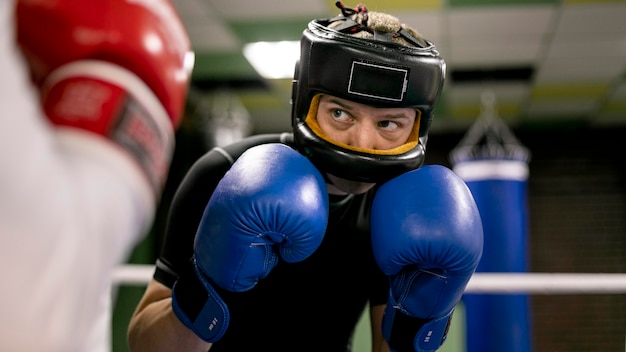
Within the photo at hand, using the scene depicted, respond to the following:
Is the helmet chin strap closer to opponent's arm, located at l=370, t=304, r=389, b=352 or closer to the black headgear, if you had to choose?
the black headgear

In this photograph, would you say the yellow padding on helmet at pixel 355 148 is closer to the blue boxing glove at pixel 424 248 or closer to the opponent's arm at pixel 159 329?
the blue boxing glove at pixel 424 248

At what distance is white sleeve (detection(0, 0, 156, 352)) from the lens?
0.42 m

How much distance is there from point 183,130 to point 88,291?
6.63 meters

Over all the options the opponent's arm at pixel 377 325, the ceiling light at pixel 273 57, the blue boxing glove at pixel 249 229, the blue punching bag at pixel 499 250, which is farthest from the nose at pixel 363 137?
the ceiling light at pixel 273 57

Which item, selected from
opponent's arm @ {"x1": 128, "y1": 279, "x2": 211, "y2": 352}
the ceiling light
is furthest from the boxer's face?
the ceiling light

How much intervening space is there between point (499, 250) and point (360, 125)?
273 cm

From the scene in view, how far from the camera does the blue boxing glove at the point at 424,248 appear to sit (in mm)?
964

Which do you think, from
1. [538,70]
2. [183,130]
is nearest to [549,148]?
[538,70]

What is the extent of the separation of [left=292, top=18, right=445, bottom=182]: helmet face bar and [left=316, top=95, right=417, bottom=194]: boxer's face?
0.03m

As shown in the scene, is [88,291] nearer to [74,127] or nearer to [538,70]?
[74,127]

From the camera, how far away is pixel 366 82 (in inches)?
43.1

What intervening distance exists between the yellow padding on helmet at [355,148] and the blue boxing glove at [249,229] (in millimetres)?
112

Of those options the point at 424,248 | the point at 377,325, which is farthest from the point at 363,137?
the point at 377,325

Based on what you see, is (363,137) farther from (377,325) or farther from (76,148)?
(76,148)
